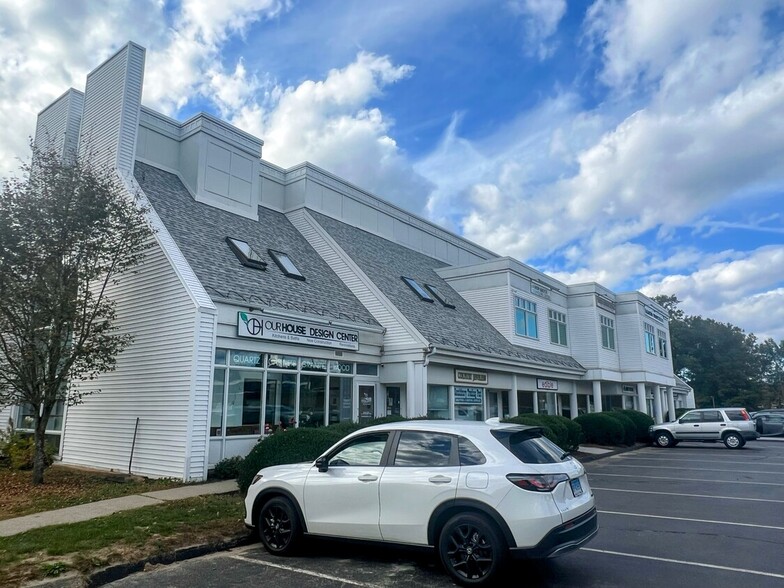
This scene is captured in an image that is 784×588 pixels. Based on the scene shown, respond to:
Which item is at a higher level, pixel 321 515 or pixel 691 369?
pixel 691 369

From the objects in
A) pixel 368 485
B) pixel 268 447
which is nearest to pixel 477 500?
pixel 368 485

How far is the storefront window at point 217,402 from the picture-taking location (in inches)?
501

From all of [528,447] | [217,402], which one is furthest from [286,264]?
[528,447]

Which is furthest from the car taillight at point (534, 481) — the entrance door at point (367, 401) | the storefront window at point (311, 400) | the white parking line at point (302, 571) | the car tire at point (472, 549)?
the entrance door at point (367, 401)

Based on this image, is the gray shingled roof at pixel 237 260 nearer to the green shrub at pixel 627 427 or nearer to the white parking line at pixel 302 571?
the white parking line at pixel 302 571

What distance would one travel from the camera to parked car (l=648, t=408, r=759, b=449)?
2316cm

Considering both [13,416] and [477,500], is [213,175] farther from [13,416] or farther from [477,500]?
[477,500]

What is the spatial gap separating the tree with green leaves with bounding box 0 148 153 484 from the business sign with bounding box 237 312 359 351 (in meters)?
2.79

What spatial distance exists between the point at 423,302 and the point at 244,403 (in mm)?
9059

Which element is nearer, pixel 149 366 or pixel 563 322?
pixel 149 366

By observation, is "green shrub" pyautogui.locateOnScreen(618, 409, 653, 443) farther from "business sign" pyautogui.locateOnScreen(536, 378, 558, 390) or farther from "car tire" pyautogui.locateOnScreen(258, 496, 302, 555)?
"car tire" pyautogui.locateOnScreen(258, 496, 302, 555)

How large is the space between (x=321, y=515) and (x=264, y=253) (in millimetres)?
11846

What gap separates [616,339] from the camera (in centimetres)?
3131

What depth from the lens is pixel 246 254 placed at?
16062mm
